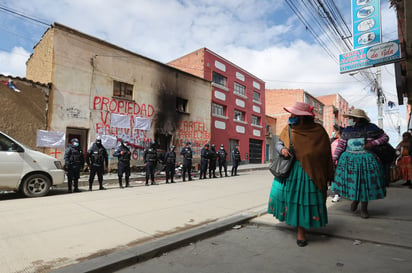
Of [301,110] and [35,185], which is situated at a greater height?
[301,110]

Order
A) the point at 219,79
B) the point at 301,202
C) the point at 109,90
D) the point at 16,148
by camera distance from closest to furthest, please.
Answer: the point at 301,202
the point at 16,148
the point at 109,90
the point at 219,79

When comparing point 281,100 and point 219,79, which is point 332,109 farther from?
point 219,79

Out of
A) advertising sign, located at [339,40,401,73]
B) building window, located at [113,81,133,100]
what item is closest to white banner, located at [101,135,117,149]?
building window, located at [113,81,133,100]

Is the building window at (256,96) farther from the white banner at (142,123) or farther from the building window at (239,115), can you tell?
the white banner at (142,123)

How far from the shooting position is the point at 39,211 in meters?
4.90

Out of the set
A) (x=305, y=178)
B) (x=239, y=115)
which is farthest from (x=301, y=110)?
(x=239, y=115)

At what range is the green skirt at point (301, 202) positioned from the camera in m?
2.92

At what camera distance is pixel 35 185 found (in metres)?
6.75

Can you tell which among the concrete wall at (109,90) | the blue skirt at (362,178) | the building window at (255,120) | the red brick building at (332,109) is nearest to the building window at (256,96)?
the building window at (255,120)

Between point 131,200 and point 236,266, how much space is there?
4.35m

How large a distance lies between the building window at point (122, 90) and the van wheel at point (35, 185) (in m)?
7.30

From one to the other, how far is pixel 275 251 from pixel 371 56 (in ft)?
26.0

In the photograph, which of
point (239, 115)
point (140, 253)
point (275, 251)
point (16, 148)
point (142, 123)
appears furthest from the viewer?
point (239, 115)

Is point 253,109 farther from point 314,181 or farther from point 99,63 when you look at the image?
point 314,181
